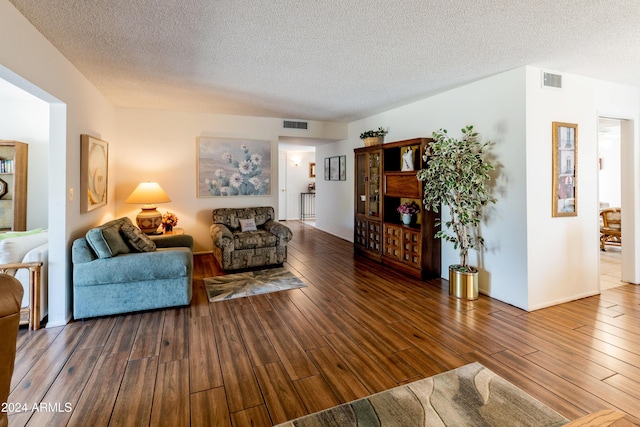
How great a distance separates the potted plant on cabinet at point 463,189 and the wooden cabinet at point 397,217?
46 centimetres

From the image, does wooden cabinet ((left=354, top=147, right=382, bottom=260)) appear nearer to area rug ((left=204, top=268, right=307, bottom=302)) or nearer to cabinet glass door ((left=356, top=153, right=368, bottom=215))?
cabinet glass door ((left=356, top=153, right=368, bottom=215))

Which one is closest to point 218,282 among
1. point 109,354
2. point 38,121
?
point 109,354

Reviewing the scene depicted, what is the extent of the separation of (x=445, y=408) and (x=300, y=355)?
3.48 feet

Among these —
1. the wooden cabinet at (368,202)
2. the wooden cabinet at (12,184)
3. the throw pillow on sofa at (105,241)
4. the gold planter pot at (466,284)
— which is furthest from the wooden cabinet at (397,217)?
the wooden cabinet at (12,184)

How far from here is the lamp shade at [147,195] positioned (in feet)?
14.9

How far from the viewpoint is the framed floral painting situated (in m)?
5.56

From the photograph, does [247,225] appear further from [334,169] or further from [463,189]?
[463,189]

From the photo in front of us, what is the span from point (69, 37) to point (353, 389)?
3.51 metres

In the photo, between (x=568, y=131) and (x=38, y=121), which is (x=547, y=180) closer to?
(x=568, y=131)

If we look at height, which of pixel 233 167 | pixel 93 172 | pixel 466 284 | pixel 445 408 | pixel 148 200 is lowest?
pixel 445 408

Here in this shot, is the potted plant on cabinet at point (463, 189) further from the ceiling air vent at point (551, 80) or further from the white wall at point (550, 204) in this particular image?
the ceiling air vent at point (551, 80)

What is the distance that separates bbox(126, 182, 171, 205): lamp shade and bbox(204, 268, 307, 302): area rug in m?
1.41

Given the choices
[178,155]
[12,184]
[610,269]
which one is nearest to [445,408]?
[610,269]

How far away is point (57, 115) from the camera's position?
9.63ft
